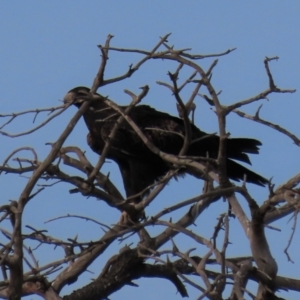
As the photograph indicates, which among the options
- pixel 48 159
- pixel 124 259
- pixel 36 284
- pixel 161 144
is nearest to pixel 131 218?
pixel 124 259

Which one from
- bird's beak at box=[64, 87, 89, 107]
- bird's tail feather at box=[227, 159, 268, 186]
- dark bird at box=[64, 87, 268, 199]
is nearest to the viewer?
bird's beak at box=[64, 87, 89, 107]

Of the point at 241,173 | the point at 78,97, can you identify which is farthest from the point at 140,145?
the point at 78,97

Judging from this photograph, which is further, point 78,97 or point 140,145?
point 140,145

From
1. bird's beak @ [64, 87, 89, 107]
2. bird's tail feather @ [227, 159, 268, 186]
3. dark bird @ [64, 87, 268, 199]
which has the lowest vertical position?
bird's beak @ [64, 87, 89, 107]

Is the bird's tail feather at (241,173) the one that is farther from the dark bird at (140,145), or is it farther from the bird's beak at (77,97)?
the bird's beak at (77,97)

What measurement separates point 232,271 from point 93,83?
1.35 metres

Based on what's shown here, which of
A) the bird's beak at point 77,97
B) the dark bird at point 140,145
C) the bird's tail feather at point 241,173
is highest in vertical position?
the dark bird at point 140,145

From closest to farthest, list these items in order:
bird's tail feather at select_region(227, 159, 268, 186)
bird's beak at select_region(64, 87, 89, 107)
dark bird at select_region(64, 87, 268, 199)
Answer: bird's beak at select_region(64, 87, 89, 107) < bird's tail feather at select_region(227, 159, 268, 186) < dark bird at select_region(64, 87, 268, 199)

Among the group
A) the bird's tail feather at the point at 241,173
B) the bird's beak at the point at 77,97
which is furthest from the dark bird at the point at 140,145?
the bird's beak at the point at 77,97

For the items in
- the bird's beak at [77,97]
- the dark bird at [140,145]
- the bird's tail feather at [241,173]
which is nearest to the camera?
the bird's beak at [77,97]

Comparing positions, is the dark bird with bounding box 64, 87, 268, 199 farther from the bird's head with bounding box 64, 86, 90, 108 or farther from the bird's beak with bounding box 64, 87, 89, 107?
the bird's beak with bounding box 64, 87, 89, 107

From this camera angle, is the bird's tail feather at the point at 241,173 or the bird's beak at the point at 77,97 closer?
the bird's beak at the point at 77,97

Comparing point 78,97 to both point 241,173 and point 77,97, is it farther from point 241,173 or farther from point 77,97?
point 241,173

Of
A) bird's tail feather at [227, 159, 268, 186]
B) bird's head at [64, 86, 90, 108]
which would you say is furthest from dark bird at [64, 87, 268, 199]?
bird's head at [64, 86, 90, 108]
